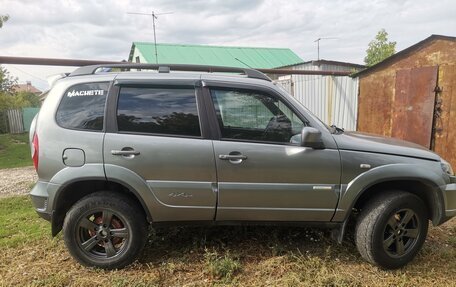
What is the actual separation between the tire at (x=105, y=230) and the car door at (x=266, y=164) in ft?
2.78

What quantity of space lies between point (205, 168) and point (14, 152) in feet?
42.6

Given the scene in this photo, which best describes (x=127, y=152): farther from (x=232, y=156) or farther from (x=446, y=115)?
(x=446, y=115)

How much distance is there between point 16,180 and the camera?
784cm

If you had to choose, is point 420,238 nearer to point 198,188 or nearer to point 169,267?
point 198,188

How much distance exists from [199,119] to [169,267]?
59.8 inches

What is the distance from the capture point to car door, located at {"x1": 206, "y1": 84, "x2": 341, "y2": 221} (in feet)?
11.0

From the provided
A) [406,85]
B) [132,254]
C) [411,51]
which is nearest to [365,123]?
[406,85]

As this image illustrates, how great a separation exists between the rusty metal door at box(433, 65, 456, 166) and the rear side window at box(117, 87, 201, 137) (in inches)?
217

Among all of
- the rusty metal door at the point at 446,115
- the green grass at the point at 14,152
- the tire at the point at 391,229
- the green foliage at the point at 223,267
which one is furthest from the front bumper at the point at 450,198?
the green grass at the point at 14,152

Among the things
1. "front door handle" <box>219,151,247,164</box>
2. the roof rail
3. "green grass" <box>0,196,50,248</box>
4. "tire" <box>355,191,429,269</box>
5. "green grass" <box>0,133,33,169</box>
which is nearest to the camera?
"front door handle" <box>219,151,247,164</box>

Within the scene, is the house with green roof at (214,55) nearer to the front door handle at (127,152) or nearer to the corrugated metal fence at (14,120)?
the corrugated metal fence at (14,120)

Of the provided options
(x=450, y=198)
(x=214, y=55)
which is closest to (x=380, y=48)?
(x=214, y=55)

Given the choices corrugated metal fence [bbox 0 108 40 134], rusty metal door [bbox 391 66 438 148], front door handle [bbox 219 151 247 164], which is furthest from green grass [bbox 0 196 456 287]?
corrugated metal fence [bbox 0 108 40 134]

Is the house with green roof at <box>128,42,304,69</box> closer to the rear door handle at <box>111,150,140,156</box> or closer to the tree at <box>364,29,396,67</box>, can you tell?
the tree at <box>364,29,396,67</box>
